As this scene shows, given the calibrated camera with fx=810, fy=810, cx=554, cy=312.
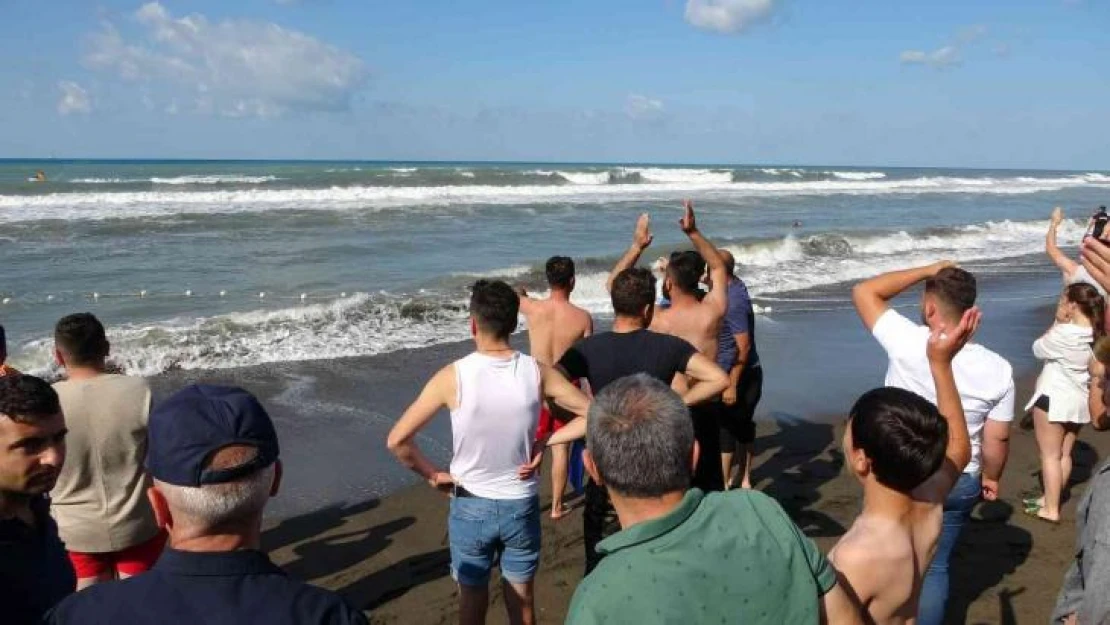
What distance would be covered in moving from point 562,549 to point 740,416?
67.2 inches

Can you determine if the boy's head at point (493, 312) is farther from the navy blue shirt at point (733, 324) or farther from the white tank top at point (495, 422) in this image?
the navy blue shirt at point (733, 324)

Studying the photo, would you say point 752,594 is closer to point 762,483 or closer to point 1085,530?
point 1085,530

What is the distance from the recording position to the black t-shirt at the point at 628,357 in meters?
4.00

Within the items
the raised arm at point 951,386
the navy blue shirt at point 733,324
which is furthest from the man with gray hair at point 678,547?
the navy blue shirt at point 733,324

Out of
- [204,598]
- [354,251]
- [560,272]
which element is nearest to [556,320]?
[560,272]

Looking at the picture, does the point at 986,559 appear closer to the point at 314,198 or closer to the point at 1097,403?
the point at 1097,403

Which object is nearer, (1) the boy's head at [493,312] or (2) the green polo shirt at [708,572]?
(2) the green polo shirt at [708,572]

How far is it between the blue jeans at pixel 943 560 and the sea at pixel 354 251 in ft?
25.1

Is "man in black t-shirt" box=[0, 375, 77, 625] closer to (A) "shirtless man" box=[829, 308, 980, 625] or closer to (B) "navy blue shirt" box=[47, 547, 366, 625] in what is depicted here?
(B) "navy blue shirt" box=[47, 547, 366, 625]

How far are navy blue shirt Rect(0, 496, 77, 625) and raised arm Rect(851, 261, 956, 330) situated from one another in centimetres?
305

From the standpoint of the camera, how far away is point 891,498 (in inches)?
96.8

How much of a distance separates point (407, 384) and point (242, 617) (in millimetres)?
7256

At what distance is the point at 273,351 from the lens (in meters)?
9.96

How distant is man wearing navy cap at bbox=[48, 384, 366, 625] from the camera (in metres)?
1.58
